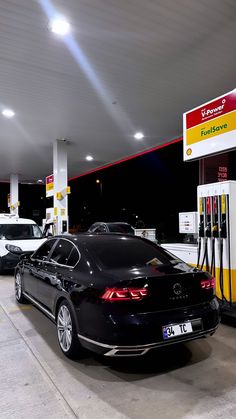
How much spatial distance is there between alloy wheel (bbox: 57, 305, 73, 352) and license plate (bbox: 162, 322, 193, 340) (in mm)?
1055

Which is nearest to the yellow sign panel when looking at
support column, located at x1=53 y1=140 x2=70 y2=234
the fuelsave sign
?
the fuelsave sign

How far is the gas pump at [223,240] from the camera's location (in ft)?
16.9

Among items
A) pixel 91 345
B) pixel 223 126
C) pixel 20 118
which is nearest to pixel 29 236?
pixel 20 118

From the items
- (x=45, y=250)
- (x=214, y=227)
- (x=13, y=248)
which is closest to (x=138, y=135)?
(x=13, y=248)

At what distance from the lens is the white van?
8.75 metres

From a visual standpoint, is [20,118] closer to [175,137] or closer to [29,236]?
[29,236]

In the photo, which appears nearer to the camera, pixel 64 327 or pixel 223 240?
pixel 64 327

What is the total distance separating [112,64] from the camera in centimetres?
698

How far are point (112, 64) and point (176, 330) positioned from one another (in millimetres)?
5723

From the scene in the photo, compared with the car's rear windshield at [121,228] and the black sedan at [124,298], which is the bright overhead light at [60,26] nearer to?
the black sedan at [124,298]

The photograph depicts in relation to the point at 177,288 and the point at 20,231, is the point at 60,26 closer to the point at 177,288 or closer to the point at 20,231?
the point at 177,288

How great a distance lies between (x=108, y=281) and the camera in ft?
10.5

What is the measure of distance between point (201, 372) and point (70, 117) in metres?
8.93

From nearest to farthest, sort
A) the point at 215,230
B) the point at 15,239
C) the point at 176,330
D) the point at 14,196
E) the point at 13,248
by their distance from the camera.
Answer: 1. the point at 176,330
2. the point at 215,230
3. the point at 13,248
4. the point at 15,239
5. the point at 14,196
